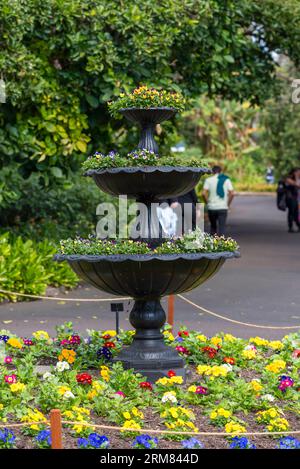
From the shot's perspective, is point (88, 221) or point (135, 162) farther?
point (88, 221)

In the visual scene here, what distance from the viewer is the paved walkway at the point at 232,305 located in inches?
451

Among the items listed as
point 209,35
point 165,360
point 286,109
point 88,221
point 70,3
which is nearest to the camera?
point 165,360

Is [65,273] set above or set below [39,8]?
below

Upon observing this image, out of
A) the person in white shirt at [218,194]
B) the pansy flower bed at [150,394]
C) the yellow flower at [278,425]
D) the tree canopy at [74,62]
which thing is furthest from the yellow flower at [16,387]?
the person in white shirt at [218,194]

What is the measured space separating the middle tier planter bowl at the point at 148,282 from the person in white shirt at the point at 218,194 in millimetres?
10369

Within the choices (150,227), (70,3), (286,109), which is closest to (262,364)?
(150,227)

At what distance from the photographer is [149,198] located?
8.43 meters

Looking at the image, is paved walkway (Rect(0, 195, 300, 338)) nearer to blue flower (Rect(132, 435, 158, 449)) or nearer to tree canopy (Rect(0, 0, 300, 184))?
tree canopy (Rect(0, 0, 300, 184))

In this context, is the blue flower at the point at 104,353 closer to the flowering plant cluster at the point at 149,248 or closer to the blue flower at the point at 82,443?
the flowering plant cluster at the point at 149,248

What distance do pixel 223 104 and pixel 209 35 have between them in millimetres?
30090

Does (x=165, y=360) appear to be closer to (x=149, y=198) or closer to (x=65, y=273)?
(x=149, y=198)

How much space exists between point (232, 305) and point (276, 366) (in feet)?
16.5

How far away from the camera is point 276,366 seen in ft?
26.4

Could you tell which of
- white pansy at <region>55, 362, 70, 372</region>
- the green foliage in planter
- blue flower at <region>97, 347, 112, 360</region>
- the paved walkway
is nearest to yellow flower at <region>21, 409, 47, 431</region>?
white pansy at <region>55, 362, 70, 372</region>
